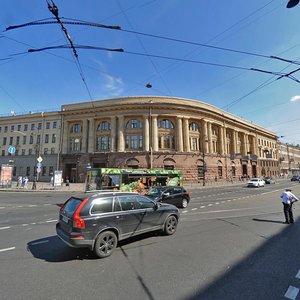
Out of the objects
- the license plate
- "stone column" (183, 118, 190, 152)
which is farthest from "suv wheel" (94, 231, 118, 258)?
"stone column" (183, 118, 190, 152)

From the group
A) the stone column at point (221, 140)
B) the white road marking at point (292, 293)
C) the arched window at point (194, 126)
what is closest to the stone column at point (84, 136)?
the arched window at point (194, 126)

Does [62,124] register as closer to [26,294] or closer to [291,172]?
[26,294]

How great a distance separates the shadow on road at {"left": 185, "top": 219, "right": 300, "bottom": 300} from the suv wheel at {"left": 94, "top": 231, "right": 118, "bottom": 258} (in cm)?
270

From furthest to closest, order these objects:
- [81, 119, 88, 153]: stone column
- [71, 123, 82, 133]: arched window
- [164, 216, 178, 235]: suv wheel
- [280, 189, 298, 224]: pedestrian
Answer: [71, 123, 82, 133]: arched window, [81, 119, 88, 153]: stone column, [280, 189, 298, 224]: pedestrian, [164, 216, 178, 235]: suv wheel

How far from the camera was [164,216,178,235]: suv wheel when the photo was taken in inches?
296

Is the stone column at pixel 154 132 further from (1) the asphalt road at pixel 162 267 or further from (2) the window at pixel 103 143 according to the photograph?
(1) the asphalt road at pixel 162 267

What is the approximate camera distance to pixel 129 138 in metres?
46.8

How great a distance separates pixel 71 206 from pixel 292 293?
17.7 ft

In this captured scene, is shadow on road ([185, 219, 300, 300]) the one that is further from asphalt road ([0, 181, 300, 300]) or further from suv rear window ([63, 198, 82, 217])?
suv rear window ([63, 198, 82, 217])

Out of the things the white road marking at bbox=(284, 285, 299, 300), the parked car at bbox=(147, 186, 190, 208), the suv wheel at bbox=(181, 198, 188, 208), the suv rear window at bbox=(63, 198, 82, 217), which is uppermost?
the suv rear window at bbox=(63, 198, 82, 217)

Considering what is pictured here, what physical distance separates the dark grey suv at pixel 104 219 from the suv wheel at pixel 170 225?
296 millimetres

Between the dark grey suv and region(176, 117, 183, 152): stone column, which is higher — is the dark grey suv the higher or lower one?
the lower one

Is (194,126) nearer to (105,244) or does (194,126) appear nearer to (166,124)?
(166,124)

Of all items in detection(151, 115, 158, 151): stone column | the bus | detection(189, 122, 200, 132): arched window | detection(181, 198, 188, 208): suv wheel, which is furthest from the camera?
detection(189, 122, 200, 132): arched window
